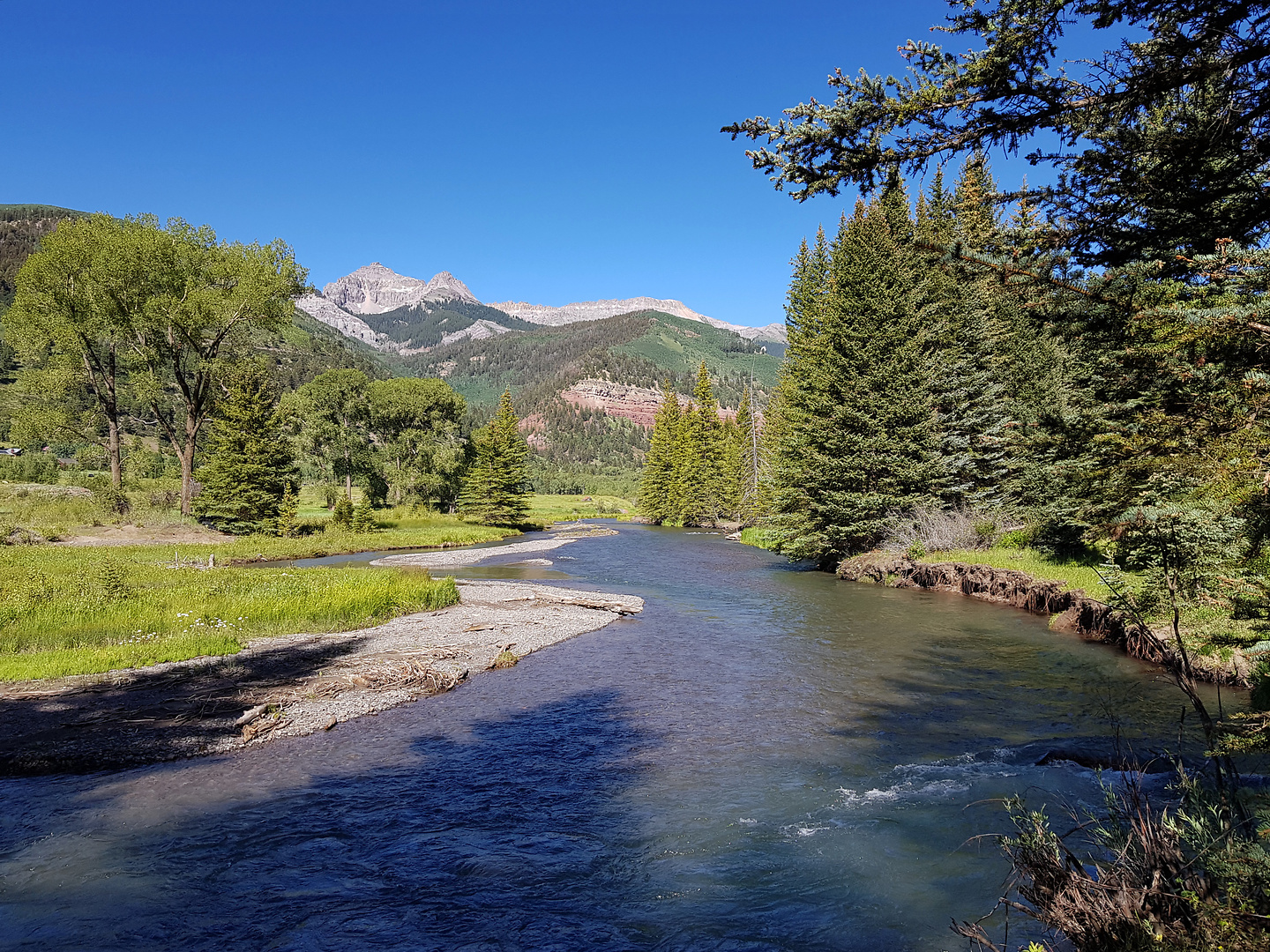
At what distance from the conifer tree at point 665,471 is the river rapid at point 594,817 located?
207 ft

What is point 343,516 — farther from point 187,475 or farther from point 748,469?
point 748,469

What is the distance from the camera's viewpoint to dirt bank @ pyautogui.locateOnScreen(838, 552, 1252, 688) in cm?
1323

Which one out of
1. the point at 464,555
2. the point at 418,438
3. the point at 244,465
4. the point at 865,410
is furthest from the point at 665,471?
the point at 865,410

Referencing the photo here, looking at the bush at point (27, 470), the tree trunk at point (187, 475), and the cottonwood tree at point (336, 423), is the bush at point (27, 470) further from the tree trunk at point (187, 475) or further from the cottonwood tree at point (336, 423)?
the cottonwood tree at point (336, 423)

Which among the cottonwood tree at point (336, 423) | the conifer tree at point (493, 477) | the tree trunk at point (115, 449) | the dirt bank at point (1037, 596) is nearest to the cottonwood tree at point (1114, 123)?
the dirt bank at point (1037, 596)

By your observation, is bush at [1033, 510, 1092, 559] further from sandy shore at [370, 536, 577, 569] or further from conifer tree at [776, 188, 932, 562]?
sandy shore at [370, 536, 577, 569]

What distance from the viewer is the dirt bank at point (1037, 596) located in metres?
13.2

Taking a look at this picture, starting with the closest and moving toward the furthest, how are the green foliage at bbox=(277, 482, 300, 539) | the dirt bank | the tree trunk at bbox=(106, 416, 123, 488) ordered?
the dirt bank, the green foliage at bbox=(277, 482, 300, 539), the tree trunk at bbox=(106, 416, 123, 488)

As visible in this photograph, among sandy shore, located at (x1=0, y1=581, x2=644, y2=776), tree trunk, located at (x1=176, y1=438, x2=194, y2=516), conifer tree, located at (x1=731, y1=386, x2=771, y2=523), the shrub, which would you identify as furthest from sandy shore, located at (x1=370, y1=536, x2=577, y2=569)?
conifer tree, located at (x1=731, y1=386, x2=771, y2=523)

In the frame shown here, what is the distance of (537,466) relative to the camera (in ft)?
555

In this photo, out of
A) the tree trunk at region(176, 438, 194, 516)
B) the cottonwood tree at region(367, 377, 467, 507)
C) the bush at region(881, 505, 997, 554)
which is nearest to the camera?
the bush at region(881, 505, 997, 554)

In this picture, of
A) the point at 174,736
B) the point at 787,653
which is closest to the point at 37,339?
the point at 174,736

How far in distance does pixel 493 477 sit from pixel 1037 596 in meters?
53.0

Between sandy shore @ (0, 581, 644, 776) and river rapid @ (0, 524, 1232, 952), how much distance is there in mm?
599
